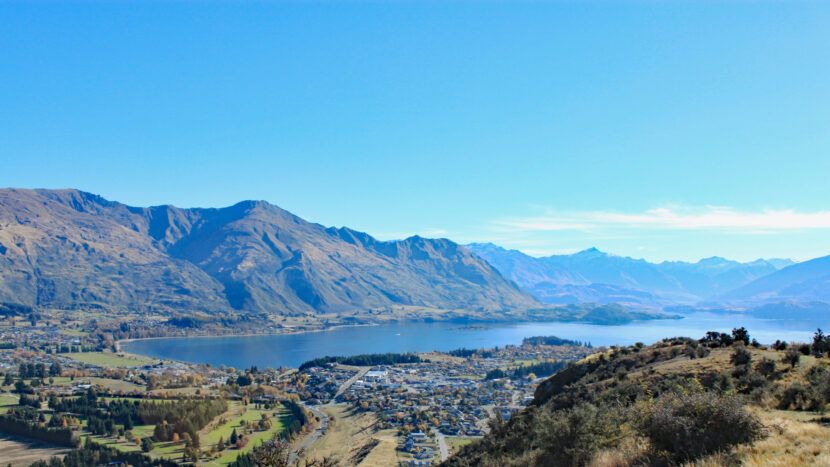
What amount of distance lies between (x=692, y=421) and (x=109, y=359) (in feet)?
467

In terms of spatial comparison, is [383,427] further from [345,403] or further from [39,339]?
[39,339]

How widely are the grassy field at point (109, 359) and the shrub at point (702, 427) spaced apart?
4928 inches

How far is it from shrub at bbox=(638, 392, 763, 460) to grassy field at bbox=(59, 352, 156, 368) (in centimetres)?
12516

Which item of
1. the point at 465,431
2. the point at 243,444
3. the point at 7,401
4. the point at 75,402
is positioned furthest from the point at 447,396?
the point at 7,401

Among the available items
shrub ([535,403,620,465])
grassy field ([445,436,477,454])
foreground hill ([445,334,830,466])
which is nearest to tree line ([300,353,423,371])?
grassy field ([445,436,477,454])

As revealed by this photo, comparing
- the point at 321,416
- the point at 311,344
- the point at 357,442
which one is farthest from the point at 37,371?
the point at 357,442

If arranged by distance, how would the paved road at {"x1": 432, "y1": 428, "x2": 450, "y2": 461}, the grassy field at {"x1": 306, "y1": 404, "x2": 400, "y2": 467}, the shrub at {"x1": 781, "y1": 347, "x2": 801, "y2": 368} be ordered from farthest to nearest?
1. the paved road at {"x1": 432, "y1": 428, "x2": 450, "y2": 461}
2. the grassy field at {"x1": 306, "y1": 404, "x2": 400, "y2": 467}
3. the shrub at {"x1": 781, "y1": 347, "x2": 801, "y2": 368}

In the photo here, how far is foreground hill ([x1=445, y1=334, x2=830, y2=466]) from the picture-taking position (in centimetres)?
928

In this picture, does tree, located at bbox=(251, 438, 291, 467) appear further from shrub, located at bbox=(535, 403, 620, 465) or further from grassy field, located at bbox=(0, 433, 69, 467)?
grassy field, located at bbox=(0, 433, 69, 467)

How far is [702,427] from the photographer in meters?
9.44

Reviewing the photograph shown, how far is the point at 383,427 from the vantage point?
55875mm

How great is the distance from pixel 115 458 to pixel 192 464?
29.2 feet

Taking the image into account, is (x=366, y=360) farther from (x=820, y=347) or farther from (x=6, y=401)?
(x=820, y=347)

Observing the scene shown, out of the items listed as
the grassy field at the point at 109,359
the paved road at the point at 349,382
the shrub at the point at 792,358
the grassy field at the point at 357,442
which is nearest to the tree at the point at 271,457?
the shrub at the point at 792,358
